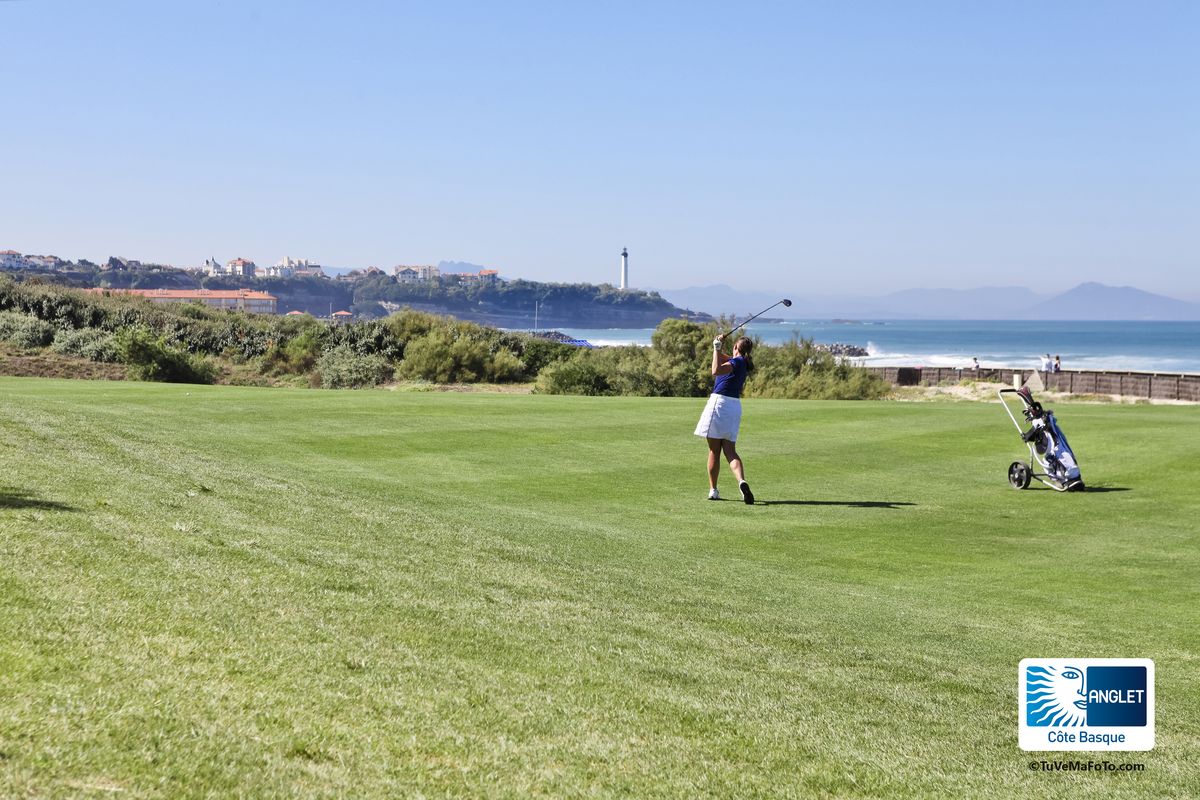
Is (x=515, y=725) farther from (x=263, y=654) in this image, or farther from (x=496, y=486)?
(x=496, y=486)

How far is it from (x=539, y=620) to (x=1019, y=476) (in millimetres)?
11946

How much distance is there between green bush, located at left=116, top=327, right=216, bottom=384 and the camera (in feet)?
132

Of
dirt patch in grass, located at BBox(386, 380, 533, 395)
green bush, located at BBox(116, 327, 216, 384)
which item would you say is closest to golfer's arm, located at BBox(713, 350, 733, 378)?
green bush, located at BBox(116, 327, 216, 384)

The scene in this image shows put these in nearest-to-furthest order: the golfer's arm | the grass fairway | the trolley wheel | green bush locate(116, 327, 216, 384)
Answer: the grass fairway → the golfer's arm → the trolley wheel → green bush locate(116, 327, 216, 384)

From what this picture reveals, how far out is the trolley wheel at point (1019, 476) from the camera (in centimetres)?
1714

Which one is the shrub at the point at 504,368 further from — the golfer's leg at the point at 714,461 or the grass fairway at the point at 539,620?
the golfer's leg at the point at 714,461

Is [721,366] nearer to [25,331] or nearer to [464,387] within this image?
[464,387]

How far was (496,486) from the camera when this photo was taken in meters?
15.3

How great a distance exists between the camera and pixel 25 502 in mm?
9117

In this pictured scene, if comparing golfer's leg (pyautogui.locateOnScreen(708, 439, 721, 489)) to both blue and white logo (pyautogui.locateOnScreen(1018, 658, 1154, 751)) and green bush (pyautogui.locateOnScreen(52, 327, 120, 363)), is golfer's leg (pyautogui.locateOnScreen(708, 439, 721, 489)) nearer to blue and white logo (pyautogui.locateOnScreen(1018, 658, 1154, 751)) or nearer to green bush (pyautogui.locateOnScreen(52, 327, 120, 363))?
blue and white logo (pyautogui.locateOnScreen(1018, 658, 1154, 751))

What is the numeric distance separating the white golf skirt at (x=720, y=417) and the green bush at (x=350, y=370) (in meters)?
33.9

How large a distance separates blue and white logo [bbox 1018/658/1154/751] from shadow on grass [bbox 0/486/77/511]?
7.42m

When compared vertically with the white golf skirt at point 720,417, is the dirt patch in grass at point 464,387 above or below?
below

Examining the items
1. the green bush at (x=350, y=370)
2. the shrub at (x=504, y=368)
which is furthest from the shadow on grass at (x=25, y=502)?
the shrub at (x=504, y=368)
